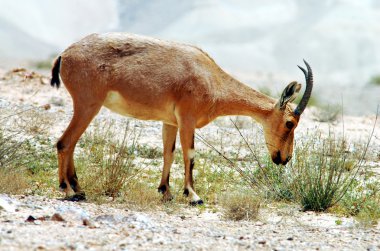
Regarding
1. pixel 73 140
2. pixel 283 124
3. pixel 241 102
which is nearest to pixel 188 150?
pixel 241 102

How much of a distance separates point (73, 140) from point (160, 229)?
2.71 metres

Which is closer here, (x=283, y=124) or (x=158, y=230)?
(x=158, y=230)

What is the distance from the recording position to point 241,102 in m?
11.9

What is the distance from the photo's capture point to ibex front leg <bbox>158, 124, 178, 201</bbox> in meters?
11.3

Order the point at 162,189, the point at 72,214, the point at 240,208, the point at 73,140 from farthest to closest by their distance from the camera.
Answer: the point at 162,189, the point at 73,140, the point at 240,208, the point at 72,214

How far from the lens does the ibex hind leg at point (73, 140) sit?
10562 mm

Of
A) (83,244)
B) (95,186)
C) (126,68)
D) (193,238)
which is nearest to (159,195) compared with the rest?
(95,186)

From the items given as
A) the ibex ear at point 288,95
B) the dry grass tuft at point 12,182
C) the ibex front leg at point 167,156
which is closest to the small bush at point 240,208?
the ibex front leg at point 167,156

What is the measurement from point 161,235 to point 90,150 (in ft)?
16.0

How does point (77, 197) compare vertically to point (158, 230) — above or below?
above

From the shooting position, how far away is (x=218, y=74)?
11727mm

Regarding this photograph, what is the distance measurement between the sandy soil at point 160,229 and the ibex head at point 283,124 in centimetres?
143

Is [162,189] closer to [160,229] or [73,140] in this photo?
[73,140]

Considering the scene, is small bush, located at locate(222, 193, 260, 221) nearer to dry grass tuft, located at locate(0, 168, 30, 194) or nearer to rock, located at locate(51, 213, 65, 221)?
rock, located at locate(51, 213, 65, 221)
